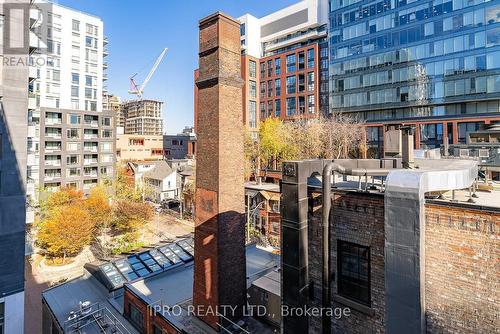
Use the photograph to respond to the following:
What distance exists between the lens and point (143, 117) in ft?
534

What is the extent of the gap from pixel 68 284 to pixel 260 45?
227ft

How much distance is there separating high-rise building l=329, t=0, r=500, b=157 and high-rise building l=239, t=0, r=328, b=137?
591cm

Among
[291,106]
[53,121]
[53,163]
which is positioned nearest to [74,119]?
[53,121]

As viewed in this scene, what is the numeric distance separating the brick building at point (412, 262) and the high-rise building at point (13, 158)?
56.0 ft

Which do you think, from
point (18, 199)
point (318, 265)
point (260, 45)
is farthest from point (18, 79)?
point (260, 45)

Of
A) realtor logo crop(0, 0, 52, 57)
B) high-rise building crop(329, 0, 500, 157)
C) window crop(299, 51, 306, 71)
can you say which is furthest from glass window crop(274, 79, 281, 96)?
realtor logo crop(0, 0, 52, 57)

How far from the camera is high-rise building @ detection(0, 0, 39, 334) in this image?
1636 centimetres

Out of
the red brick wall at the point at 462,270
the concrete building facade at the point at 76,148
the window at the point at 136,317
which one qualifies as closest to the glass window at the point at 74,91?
the concrete building facade at the point at 76,148

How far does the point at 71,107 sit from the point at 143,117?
11602 centimetres

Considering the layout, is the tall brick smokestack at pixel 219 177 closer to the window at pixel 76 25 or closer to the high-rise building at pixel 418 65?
the high-rise building at pixel 418 65

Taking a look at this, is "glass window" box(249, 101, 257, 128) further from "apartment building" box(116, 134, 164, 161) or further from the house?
"apartment building" box(116, 134, 164, 161)

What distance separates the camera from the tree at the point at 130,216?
3556 centimetres

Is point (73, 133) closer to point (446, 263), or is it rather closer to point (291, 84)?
point (291, 84)

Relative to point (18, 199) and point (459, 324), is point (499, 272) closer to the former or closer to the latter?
point (459, 324)
